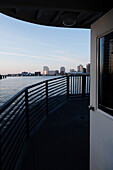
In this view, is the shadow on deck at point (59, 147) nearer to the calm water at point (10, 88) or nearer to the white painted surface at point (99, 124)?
the white painted surface at point (99, 124)

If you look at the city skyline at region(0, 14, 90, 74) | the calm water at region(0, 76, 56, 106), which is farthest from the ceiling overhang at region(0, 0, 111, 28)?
the calm water at region(0, 76, 56, 106)

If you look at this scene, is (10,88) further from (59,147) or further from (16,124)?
(59,147)

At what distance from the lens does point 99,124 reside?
1391 mm

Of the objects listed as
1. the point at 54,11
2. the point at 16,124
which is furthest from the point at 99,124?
the point at 54,11

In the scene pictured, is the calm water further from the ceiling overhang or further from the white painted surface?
the white painted surface

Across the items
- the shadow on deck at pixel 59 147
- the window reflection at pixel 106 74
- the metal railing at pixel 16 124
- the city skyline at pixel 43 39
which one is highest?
the city skyline at pixel 43 39

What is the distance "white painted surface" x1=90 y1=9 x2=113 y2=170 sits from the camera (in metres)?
1.17

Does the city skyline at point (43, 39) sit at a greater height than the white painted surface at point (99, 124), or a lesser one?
greater

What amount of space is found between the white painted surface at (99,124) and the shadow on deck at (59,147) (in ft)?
1.37

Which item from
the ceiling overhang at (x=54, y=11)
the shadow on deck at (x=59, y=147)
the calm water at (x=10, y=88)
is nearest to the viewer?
the ceiling overhang at (x=54, y=11)

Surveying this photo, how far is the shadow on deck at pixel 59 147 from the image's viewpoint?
1741 millimetres

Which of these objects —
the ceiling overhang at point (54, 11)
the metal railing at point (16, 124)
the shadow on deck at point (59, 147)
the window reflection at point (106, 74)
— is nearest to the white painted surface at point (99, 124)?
the window reflection at point (106, 74)

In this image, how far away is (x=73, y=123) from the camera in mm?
3070

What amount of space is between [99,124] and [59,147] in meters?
1.10
